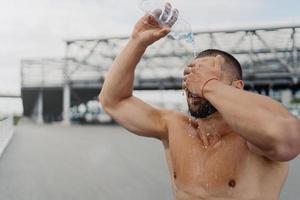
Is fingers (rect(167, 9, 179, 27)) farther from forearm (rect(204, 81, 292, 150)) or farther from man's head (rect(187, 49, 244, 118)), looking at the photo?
forearm (rect(204, 81, 292, 150))

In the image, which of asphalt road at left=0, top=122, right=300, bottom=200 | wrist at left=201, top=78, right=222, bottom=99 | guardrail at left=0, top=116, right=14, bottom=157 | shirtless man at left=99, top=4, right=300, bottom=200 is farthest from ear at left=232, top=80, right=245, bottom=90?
guardrail at left=0, top=116, right=14, bottom=157

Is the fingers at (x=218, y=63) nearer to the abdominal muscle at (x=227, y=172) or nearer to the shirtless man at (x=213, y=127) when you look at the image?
the shirtless man at (x=213, y=127)

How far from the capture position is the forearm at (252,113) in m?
1.26

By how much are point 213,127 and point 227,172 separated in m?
0.15

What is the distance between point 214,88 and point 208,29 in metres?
26.4

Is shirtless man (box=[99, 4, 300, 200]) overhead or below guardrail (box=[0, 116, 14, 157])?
overhead

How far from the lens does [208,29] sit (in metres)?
27.2

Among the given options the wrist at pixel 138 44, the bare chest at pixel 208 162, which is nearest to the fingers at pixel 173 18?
the wrist at pixel 138 44

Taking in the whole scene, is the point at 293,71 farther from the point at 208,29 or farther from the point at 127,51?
the point at 127,51

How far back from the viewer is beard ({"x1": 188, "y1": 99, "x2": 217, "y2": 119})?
1.45m

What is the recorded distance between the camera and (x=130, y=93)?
1.73 metres

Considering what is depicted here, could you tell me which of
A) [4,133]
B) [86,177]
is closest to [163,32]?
[86,177]

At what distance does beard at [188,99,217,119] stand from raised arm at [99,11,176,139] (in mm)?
250

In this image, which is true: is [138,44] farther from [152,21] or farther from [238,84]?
[238,84]
